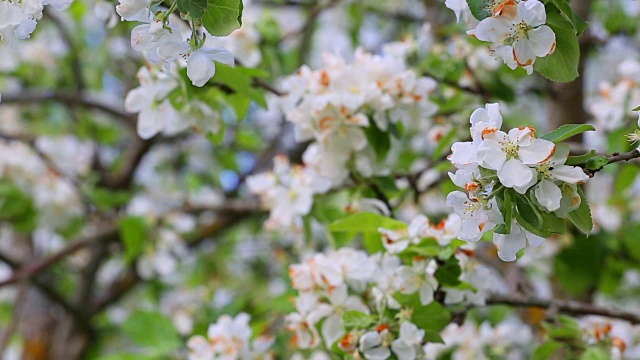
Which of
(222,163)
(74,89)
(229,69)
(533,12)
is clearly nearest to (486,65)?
(229,69)

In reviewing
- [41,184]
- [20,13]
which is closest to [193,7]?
[20,13]

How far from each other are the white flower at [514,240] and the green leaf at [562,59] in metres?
0.14

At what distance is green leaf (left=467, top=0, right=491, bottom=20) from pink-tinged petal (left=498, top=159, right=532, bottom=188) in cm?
13

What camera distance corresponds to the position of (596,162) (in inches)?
22.0

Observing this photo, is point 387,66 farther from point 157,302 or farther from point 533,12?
point 157,302

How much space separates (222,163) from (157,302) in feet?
1.67

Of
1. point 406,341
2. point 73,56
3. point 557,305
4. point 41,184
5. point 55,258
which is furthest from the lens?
point 73,56

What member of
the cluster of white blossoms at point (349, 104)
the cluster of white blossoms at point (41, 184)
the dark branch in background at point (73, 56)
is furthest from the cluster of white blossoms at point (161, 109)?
the dark branch in background at point (73, 56)

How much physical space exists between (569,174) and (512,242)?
0.26ft

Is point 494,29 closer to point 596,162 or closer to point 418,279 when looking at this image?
point 596,162

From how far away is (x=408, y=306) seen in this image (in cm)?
82

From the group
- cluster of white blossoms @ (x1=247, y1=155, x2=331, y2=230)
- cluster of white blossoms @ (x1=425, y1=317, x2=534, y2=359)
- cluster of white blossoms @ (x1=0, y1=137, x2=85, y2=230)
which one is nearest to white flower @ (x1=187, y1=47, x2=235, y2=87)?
cluster of white blossoms @ (x1=247, y1=155, x2=331, y2=230)

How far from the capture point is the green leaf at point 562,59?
618 millimetres

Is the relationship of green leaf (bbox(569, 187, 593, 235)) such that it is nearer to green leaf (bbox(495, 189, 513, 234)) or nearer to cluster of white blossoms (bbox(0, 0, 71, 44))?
green leaf (bbox(495, 189, 513, 234))
